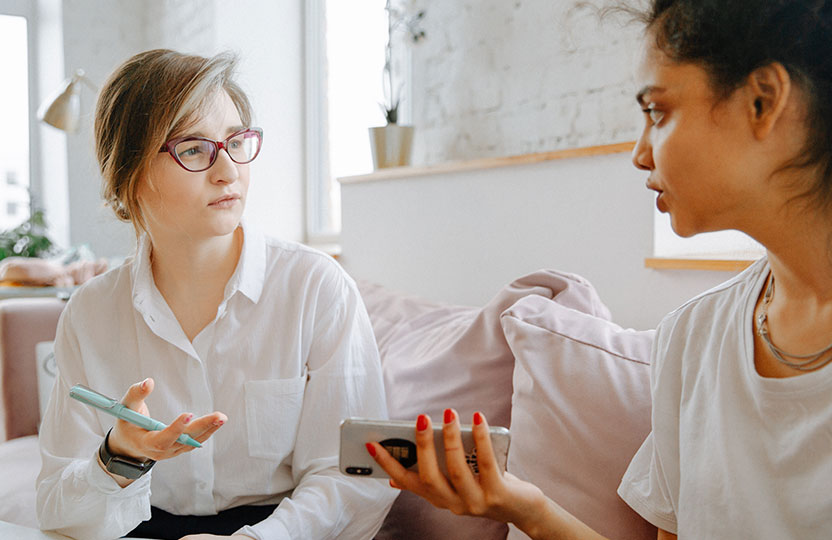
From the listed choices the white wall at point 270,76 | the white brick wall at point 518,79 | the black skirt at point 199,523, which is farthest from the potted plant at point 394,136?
the black skirt at point 199,523

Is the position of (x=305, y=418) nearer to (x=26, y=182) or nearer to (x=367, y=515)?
(x=367, y=515)

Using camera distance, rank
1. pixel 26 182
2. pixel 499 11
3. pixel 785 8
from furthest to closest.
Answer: pixel 26 182, pixel 499 11, pixel 785 8

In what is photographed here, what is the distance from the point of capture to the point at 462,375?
1.27 m

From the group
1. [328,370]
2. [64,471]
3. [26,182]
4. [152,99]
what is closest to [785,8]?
[328,370]

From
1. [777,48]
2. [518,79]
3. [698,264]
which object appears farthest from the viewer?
[518,79]

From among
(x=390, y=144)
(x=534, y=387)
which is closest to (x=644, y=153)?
(x=534, y=387)

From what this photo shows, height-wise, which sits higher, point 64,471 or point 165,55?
point 165,55

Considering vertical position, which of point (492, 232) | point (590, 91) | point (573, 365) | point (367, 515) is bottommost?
point (367, 515)

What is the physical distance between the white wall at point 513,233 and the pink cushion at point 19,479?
122 centimetres

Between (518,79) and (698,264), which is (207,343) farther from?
(518,79)

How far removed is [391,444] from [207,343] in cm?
54

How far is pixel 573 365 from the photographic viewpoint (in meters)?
1.08

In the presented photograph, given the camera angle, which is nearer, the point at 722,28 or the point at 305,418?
the point at 722,28

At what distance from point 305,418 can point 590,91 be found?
1.39m
